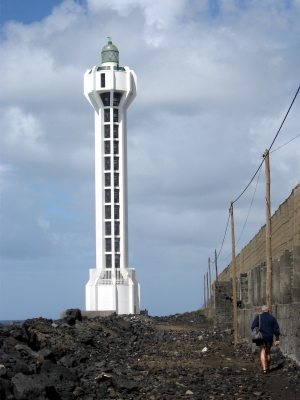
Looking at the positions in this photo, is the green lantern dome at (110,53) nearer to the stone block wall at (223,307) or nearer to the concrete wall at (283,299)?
the stone block wall at (223,307)

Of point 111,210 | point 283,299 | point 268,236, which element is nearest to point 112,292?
point 111,210

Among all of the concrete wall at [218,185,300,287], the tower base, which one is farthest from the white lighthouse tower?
the concrete wall at [218,185,300,287]


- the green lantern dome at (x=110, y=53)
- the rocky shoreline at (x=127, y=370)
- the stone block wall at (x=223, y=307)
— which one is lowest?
the rocky shoreline at (x=127, y=370)

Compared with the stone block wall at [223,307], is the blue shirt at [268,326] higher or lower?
lower

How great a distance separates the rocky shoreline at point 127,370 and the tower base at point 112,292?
34788 mm

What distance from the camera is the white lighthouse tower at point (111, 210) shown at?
58812mm

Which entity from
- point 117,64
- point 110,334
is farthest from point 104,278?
point 110,334

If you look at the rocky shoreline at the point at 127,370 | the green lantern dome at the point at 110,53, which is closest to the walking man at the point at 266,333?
the rocky shoreline at the point at 127,370

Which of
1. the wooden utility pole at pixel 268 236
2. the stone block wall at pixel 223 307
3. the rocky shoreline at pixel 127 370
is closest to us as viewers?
the rocky shoreline at pixel 127 370

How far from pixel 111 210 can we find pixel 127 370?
43786 millimetres

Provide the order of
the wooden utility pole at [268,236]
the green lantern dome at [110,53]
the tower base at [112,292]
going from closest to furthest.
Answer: the wooden utility pole at [268,236], the tower base at [112,292], the green lantern dome at [110,53]

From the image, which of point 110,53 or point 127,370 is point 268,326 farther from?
point 110,53

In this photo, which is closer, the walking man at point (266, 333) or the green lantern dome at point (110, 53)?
the walking man at point (266, 333)

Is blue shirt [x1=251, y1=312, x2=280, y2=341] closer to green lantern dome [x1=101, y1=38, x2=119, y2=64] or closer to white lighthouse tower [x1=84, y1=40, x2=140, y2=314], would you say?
white lighthouse tower [x1=84, y1=40, x2=140, y2=314]
